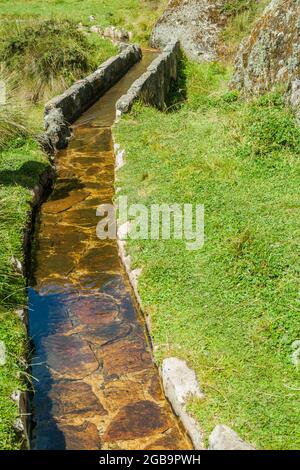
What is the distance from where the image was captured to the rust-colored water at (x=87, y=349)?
16.3 feet

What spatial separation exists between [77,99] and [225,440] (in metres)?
10.8

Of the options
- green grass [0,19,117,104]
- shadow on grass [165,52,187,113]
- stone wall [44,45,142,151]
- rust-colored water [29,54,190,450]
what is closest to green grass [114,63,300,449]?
rust-colored water [29,54,190,450]

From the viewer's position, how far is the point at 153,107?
13.5 meters

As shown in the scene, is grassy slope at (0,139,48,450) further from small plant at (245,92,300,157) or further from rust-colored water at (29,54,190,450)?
small plant at (245,92,300,157)

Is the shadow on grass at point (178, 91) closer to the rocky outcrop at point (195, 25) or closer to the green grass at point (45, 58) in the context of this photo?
the rocky outcrop at point (195, 25)

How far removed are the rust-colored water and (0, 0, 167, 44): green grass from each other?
655 inches

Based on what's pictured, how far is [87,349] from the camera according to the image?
5973mm

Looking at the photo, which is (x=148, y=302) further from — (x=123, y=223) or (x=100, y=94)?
(x=100, y=94)

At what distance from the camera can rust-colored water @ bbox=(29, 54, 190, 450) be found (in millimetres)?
4965

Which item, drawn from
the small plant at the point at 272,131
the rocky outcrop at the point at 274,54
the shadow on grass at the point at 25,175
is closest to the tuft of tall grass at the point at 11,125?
the shadow on grass at the point at 25,175

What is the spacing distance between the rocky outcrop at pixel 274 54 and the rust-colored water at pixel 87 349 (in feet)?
13.7

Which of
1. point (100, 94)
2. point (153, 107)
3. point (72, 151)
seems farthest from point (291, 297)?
point (100, 94)

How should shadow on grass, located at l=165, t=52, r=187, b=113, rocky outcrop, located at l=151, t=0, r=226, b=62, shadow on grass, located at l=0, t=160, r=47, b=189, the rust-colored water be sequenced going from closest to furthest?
the rust-colored water → shadow on grass, located at l=0, t=160, r=47, b=189 → shadow on grass, located at l=165, t=52, r=187, b=113 → rocky outcrop, located at l=151, t=0, r=226, b=62
